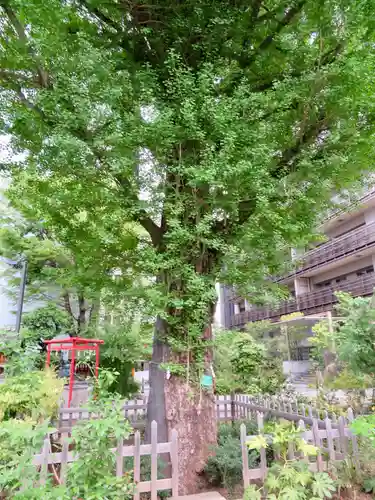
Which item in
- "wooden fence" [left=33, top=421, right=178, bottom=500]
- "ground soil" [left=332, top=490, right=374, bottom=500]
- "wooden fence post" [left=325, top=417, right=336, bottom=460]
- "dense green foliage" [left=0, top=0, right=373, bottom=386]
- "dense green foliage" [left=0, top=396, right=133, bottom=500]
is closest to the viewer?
"dense green foliage" [left=0, top=396, right=133, bottom=500]

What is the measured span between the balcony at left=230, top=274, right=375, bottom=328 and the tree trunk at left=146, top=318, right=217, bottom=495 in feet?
33.6

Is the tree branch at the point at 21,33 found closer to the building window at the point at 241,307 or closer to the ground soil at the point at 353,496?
the ground soil at the point at 353,496

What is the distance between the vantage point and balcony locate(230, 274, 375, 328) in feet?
60.6

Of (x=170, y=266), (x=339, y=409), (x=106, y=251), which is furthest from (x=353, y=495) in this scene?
(x=106, y=251)

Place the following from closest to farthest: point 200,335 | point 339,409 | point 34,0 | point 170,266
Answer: point 34,0 < point 170,266 < point 200,335 < point 339,409

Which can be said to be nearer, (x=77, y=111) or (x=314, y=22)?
(x=77, y=111)

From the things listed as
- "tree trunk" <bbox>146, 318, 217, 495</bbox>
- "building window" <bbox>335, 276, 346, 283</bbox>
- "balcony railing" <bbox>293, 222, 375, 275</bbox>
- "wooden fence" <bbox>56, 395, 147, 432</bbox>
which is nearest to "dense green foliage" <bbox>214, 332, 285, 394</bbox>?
"wooden fence" <bbox>56, 395, 147, 432</bbox>

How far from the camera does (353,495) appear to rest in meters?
3.77

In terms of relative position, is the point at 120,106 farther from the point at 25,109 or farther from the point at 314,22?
the point at 314,22

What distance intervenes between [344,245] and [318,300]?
13.8 ft

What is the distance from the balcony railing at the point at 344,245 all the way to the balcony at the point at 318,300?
1.72m

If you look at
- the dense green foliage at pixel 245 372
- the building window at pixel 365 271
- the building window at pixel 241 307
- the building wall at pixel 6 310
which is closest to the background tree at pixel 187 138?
the dense green foliage at pixel 245 372

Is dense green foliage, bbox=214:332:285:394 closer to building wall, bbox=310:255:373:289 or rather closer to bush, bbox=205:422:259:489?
bush, bbox=205:422:259:489

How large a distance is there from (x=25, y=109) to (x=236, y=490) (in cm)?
585
